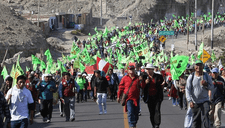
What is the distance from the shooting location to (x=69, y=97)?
14516 millimetres

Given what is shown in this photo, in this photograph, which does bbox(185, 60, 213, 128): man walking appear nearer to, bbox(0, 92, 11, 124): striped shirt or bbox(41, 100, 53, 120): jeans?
bbox(0, 92, 11, 124): striped shirt

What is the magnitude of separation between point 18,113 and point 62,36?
58.3 m

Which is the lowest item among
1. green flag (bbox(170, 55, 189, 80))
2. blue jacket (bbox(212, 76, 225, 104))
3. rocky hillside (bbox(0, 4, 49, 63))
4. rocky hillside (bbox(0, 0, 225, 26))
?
blue jacket (bbox(212, 76, 225, 104))

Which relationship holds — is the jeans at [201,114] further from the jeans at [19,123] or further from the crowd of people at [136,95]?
the jeans at [19,123]

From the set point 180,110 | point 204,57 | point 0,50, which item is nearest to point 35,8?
point 0,50

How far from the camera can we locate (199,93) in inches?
384

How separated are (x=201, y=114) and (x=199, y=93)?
46 cm

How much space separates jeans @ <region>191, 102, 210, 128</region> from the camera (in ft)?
32.2

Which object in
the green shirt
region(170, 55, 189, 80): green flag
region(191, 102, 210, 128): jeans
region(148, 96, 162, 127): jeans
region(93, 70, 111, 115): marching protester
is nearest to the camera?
region(191, 102, 210, 128): jeans

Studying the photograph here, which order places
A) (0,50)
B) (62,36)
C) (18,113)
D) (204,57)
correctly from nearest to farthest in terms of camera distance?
(18,113), (204,57), (0,50), (62,36)

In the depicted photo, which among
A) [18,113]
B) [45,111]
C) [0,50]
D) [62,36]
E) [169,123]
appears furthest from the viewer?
[62,36]

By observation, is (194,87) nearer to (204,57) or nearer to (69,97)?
(69,97)

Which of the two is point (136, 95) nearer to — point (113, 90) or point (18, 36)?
point (113, 90)

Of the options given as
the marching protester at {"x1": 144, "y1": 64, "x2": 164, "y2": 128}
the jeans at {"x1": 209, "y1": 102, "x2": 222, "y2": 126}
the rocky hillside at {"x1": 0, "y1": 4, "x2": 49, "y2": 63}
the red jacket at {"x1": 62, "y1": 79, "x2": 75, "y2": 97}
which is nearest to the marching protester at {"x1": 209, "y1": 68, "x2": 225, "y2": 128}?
the jeans at {"x1": 209, "y1": 102, "x2": 222, "y2": 126}
